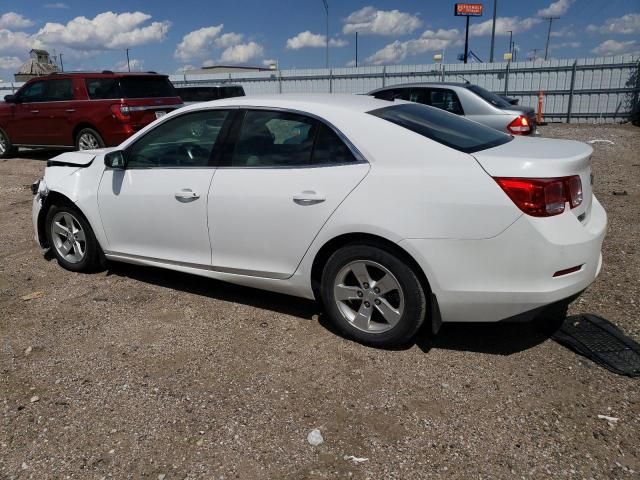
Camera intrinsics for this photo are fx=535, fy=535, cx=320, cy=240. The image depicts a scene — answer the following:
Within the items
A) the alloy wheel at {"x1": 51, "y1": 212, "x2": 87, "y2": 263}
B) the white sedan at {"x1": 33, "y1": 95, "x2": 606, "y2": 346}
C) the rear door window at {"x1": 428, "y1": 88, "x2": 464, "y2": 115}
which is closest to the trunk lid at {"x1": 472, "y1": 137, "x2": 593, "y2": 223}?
the white sedan at {"x1": 33, "y1": 95, "x2": 606, "y2": 346}

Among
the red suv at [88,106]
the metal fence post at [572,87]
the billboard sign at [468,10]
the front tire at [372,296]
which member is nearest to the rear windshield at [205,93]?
the red suv at [88,106]

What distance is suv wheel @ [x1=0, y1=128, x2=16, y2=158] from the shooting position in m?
12.2

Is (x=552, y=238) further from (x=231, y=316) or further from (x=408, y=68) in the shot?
(x=408, y=68)

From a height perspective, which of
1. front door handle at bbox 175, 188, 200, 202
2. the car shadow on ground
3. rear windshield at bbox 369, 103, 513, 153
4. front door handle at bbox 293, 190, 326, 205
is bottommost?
the car shadow on ground

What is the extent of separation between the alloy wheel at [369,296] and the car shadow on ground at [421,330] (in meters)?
0.24

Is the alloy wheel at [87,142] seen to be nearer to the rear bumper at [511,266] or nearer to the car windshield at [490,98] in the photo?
the car windshield at [490,98]

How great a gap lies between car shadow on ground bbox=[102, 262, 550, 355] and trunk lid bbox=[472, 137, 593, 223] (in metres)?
0.93

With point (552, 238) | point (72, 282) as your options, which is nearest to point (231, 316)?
point (72, 282)

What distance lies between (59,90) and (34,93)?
2.79 feet

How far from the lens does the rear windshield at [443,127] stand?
3283mm

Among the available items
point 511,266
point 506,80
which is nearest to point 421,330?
point 511,266

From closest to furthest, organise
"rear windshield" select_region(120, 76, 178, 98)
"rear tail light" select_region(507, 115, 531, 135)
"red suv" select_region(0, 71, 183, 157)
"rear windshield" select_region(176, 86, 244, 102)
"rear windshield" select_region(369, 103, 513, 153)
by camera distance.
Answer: "rear windshield" select_region(369, 103, 513, 153)
"rear tail light" select_region(507, 115, 531, 135)
"red suv" select_region(0, 71, 183, 157)
"rear windshield" select_region(120, 76, 178, 98)
"rear windshield" select_region(176, 86, 244, 102)

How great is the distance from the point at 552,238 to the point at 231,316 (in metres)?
2.31

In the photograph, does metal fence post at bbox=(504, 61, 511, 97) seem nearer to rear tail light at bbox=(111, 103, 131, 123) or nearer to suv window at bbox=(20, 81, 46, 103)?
rear tail light at bbox=(111, 103, 131, 123)
